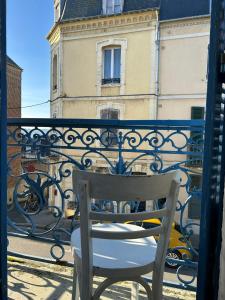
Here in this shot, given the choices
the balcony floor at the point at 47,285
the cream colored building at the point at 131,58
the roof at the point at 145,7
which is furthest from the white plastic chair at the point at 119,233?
the roof at the point at 145,7

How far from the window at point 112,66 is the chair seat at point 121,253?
35.1 ft

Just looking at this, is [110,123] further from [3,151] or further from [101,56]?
[101,56]

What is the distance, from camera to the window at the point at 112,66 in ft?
37.9

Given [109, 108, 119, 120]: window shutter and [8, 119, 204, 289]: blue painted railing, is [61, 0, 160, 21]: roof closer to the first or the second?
[109, 108, 119, 120]: window shutter

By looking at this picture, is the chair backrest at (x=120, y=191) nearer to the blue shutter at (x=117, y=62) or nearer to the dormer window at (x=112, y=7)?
the blue shutter at (x=117, y=62)

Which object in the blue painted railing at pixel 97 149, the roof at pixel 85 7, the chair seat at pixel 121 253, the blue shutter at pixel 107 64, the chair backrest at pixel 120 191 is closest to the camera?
the chair backrest at pixel 120 191

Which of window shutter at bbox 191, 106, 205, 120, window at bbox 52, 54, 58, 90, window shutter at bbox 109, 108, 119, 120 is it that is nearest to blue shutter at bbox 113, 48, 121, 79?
window shutter at bbox 109, 108, 119, 120

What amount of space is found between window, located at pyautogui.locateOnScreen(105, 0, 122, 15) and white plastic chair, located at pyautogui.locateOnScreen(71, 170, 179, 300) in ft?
38.2

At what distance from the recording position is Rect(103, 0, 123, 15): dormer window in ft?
37.2

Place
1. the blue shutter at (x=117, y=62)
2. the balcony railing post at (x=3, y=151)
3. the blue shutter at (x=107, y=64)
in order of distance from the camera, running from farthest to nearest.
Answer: the blue shutter at (x=107, y=64), the blue shutter at (x=117, y=62), the balcony railing post at (x=3, y=151)

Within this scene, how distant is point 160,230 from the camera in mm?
1032

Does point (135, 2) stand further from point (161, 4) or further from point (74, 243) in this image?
point (74, 243)

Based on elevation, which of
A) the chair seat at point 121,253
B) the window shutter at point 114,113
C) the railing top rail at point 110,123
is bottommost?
the chair seat at point 121,253

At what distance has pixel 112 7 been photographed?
37.5 ft
